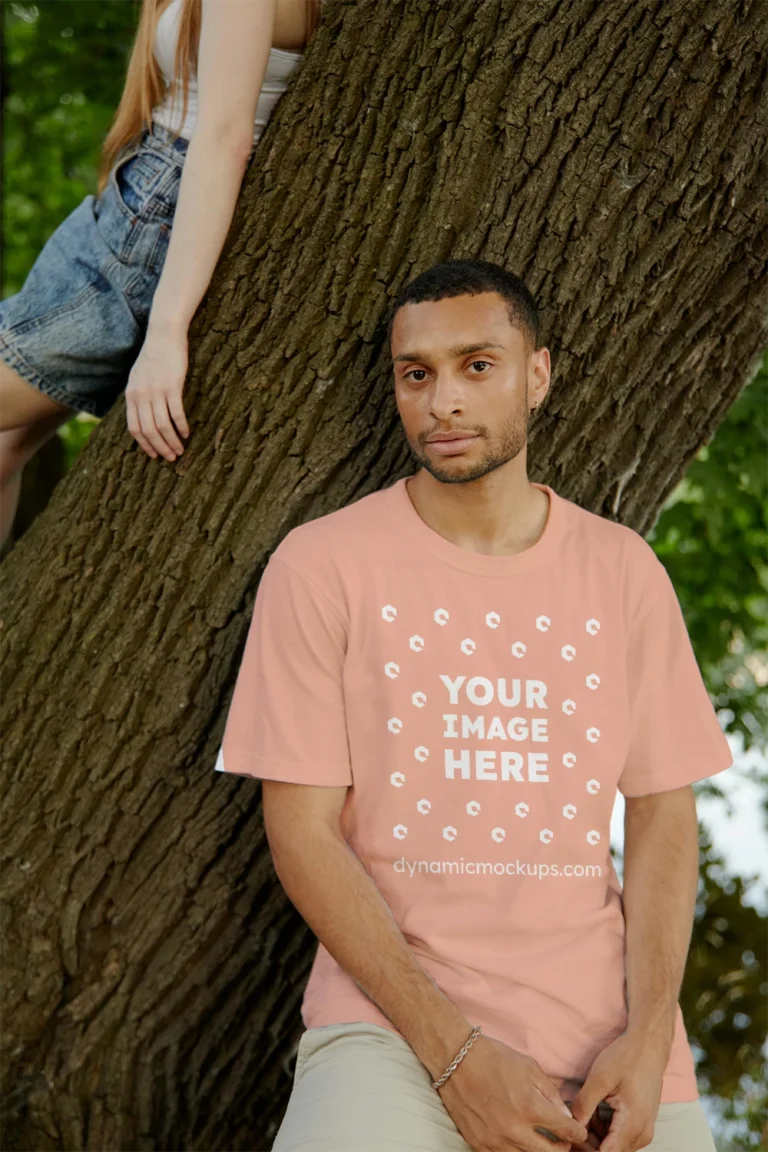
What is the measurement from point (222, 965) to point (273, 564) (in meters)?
1.05

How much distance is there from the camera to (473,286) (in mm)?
2561

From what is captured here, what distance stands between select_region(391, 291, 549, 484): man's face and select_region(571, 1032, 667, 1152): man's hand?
3.83 feet

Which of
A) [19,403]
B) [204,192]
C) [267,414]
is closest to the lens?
[204,192]

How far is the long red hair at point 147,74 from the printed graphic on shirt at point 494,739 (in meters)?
1.32

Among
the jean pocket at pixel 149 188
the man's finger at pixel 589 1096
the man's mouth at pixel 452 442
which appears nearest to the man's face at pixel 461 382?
the man's mouth at pixel 452 442

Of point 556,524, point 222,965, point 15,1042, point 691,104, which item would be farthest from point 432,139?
point 15,1042

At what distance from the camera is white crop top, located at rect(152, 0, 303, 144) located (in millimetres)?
2771

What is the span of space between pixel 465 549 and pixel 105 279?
1072 millimetres

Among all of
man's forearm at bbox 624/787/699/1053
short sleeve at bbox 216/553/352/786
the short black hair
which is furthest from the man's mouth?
man's forearm at bbox 624/787/699/1053

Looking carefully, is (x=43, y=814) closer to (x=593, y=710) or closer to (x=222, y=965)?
(x=222, y=965)

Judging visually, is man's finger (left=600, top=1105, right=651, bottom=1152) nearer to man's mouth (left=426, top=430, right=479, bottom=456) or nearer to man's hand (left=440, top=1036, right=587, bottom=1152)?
man's hand (left=440, top=1036, right=587, bottom=1152)

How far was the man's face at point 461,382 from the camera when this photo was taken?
2535 mm

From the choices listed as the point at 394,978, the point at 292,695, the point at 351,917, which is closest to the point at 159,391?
the point at 292,695

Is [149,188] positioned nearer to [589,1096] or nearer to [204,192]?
[204,192]
